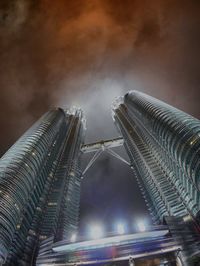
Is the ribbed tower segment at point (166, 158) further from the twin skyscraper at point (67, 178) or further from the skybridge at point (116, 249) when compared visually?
the skybridge at point (116, 249)

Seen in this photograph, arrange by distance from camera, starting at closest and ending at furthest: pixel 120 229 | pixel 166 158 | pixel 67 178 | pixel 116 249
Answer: pixel 116 249
pixel 120 229
pixel 166 158
pixel 67 178

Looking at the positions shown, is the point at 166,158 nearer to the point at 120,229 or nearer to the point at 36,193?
the point at 120,229

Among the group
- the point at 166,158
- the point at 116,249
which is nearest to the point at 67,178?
the point at 166,158

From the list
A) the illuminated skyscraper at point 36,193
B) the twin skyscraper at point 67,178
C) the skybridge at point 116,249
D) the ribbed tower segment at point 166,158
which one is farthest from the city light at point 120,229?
the illuminated skyscraper at point 36,193

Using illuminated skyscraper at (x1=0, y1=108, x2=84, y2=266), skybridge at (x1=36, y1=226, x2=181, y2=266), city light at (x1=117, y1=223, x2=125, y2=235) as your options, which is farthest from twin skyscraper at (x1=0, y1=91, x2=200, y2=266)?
city light at (x1=117, y1=223, x2=125, y2=235)

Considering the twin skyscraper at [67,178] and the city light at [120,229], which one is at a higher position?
the twin skyscraper at [67,178]

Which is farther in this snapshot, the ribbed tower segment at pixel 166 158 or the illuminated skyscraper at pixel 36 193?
the illuminated skyscraper at pixel 36 193

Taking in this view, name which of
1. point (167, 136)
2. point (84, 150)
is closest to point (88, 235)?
point (167, 136)
